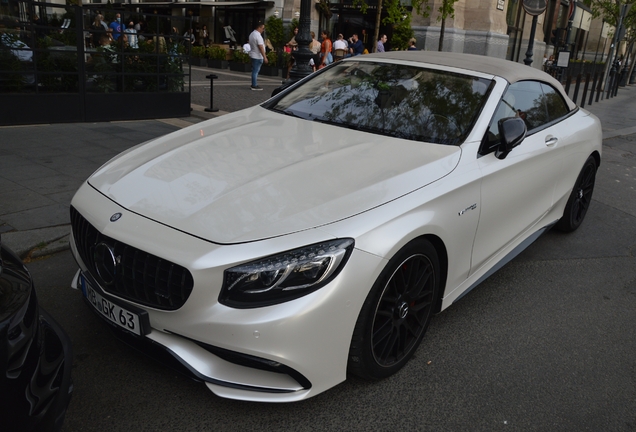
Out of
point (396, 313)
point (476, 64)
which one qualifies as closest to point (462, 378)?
point (396, 313)

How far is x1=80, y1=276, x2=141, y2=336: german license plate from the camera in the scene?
263cm

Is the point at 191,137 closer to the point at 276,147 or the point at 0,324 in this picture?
the point at 276,147

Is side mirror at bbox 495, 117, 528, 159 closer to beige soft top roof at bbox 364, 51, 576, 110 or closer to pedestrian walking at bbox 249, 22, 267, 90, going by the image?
beige soft top roof at bbox 364, 51, 576, 110

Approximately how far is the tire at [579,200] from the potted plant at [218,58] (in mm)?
22126

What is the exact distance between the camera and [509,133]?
141 inches

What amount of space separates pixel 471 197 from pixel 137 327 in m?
1.90

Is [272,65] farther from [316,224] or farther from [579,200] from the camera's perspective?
[316,224]

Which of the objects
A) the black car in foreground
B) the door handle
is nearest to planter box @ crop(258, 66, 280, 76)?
the door handle

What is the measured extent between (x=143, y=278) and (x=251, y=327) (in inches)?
21.8

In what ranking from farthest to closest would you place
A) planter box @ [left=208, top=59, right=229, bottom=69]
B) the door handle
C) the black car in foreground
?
planter box @ [left=208, top=59, right=229, bottom=69]
the door handle
the black car in foreground

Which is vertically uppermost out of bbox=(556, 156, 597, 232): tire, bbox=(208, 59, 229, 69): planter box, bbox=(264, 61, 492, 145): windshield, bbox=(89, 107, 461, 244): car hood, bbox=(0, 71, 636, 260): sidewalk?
bbox=(264, 61, 492, 145): windshield

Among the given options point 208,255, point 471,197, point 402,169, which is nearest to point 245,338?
point 208,255

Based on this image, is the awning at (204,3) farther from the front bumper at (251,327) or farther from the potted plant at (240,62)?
the front bumper at (251,327)

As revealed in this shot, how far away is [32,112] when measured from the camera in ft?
29.3
